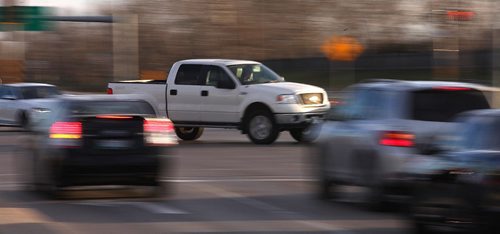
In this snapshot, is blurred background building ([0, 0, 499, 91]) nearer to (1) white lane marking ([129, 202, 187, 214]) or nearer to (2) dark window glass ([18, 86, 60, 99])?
(2) dark window glass ([18, 86, 60, 99])

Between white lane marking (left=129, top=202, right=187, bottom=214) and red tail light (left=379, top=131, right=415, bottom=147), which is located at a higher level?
red tail light (left=379, top=131, right=415, bottom=147)

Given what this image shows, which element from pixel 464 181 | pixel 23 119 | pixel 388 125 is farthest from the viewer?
Answer: pixel 23 119

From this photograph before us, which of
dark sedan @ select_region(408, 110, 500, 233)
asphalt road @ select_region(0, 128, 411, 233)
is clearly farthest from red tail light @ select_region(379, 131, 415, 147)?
A: dark sedan @ select_region(408, 110, 500, 233)

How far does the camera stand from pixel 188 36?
9112cm

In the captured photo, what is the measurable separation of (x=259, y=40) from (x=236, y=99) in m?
65.7

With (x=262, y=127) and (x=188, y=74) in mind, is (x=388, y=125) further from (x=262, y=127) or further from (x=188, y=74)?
(x=188, y=74)

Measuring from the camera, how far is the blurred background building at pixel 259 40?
76625 mm

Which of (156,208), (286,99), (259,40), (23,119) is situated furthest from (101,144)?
(259,40)

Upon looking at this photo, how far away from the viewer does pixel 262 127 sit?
83.0 feet

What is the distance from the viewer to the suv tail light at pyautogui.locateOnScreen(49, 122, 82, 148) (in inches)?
554

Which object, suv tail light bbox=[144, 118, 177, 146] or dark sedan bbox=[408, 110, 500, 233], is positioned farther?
suv tail light bbox=[144, 118, 177, 146]

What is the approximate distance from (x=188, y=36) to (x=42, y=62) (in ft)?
42.8

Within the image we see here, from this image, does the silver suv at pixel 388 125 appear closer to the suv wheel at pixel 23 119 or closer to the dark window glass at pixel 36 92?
the suv wheel at pixel 23 119

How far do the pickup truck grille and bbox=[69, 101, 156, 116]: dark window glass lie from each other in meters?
10.5
